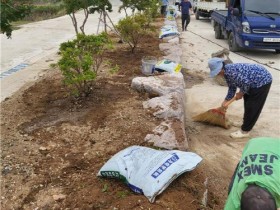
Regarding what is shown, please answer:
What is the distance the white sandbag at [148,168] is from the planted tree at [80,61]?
2147mm

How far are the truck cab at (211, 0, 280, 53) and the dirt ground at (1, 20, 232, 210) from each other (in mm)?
5266

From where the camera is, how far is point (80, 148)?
4500 millimetres

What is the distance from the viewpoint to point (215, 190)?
403cm

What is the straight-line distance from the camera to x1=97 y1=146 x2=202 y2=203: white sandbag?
11.1 feet

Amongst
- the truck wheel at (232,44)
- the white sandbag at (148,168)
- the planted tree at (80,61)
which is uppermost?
the planted tree at (80,61)

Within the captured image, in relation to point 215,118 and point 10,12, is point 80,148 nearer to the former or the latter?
point 10,12

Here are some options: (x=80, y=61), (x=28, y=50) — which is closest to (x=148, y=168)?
(x=80, y=61)

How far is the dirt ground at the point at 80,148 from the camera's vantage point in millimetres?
3479

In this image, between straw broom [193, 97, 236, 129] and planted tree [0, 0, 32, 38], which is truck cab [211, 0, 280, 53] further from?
planted tree [0, 0, 32, 38]

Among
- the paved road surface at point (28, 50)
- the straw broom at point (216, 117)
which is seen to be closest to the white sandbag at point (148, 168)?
the straw broom at point (216, 117)

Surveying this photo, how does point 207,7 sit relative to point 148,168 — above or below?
below

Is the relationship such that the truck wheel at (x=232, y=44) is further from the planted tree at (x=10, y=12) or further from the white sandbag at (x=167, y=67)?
the planted tree at (x=10, y=12)

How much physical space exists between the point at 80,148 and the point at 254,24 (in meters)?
7.90

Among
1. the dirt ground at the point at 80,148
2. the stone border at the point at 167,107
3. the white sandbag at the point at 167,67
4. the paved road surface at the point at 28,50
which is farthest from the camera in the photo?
the paved road surface at the point at 28,50
